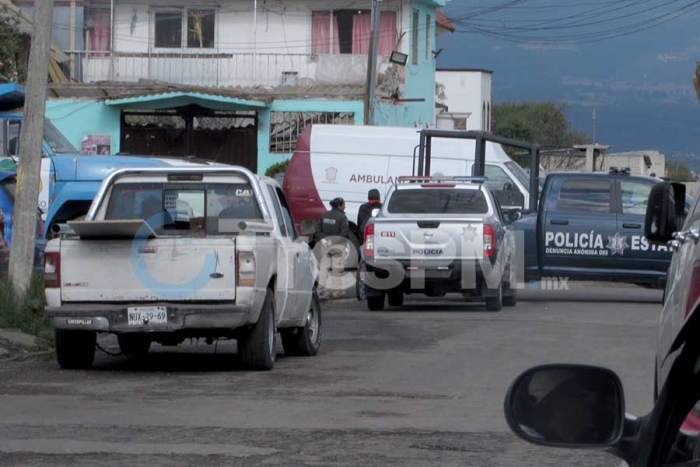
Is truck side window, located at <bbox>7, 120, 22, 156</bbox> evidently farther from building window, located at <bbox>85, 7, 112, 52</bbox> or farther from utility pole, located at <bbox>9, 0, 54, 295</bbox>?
building window, located at <bbox>85, 7, 112, 52</bbox>

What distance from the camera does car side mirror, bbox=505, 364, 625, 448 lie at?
2475 millimetres

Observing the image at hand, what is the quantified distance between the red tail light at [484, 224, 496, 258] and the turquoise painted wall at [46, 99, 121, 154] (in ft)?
64.9

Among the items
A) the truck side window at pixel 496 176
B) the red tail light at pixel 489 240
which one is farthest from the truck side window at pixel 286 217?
the truck side window at pixel 496 176

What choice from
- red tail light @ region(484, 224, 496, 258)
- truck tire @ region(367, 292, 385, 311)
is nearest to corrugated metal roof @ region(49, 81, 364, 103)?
truck tire @ region(367, 292, 385, 311)

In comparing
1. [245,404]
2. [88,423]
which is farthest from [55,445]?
[245,404]

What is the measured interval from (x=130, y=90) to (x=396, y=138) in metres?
11.9

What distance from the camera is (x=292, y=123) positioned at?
35.4m

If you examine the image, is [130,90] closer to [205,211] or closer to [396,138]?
[396,138]

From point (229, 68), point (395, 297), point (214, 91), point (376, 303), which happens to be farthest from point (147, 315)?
point (229, 68)

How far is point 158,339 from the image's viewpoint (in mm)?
11406

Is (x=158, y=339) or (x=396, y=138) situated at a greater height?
(x=396, y=138)

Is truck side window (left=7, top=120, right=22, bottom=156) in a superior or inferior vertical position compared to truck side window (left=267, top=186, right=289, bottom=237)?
superior

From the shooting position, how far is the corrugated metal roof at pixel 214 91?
34406mm

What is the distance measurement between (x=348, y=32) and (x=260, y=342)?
90.9ft
